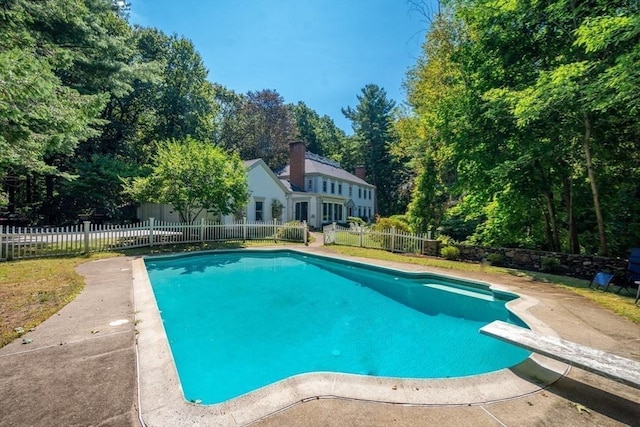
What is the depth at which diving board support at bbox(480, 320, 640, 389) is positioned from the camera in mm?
2814

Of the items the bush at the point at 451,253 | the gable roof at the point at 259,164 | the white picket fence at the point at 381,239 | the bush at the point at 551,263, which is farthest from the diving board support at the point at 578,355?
the gable roof at the point at 259,164

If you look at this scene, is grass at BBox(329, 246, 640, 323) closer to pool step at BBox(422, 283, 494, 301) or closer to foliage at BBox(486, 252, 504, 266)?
foliage at BBox(486, 252, 504, 266)

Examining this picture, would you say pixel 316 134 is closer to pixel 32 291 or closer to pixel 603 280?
pixel 603 280

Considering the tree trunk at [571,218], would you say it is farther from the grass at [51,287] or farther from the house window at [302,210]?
the house window at [302,210]

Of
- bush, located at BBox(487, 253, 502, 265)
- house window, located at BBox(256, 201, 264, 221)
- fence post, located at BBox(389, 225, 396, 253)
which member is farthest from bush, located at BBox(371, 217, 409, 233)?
house window, located at BBox(256, 201, 264, 221)

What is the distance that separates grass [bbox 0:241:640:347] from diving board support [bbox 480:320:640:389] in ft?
10.7

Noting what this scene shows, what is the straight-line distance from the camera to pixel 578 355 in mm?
3199

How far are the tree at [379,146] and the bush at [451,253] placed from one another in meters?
29.2

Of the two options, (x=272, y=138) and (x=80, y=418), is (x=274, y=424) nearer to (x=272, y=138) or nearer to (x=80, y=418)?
(x=80, y=418)

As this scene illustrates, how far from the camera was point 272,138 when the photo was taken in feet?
127

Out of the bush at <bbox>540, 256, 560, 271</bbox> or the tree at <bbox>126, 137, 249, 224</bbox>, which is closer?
the bush at <bbox>540, 256, 560, 271</bbox>

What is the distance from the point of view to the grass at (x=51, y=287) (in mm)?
4832

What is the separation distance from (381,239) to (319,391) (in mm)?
12099

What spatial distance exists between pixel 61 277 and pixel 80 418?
22.4 feet
